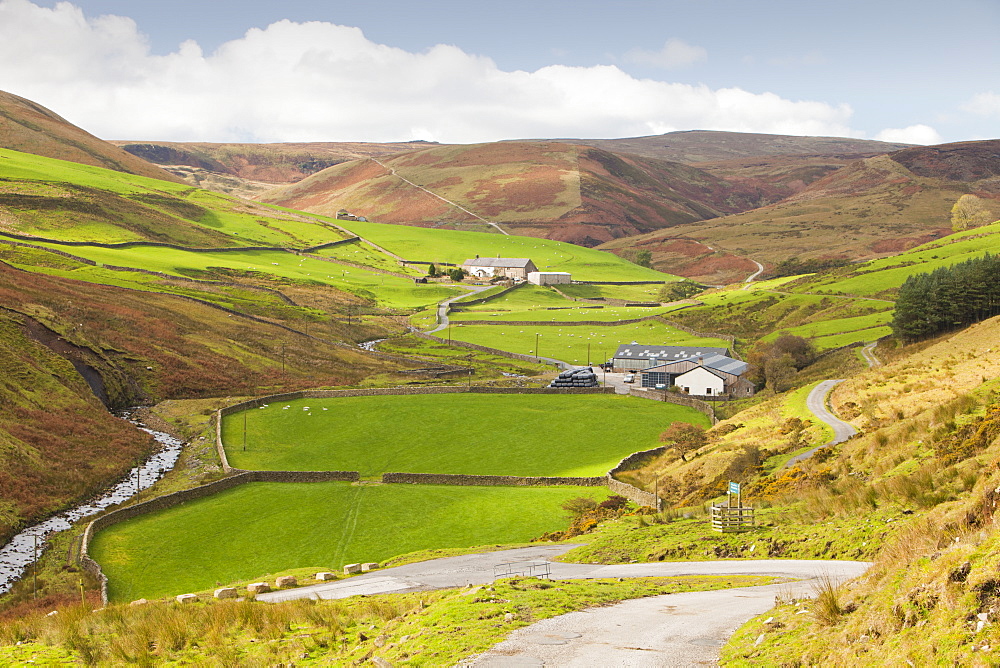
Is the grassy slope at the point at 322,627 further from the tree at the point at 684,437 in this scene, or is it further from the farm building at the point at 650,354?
the farm building at the point at 650,354

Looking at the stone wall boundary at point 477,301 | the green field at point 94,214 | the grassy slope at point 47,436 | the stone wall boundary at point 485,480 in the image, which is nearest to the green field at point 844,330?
the stone wall boundary at point 485,480

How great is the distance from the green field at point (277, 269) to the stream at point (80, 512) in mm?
81462

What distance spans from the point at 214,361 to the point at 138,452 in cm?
2934

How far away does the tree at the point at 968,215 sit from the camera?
184625 mm

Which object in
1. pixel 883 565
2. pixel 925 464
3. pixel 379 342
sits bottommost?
pixel 379 342

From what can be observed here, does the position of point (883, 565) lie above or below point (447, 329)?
above

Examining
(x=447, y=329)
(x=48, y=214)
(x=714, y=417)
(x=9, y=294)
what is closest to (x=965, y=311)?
(x=714, y=417)

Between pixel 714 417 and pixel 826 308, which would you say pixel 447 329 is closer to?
pixel 826 308

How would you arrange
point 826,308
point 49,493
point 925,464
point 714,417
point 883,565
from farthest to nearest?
point 826,308, point 714,417, point 49,493, point 925,464, point 883,565

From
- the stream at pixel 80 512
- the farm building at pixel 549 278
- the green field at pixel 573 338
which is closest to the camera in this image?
the stream at pixel 80 512

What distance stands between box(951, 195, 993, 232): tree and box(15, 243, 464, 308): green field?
383ft

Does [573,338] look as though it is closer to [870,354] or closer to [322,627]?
[870,354]

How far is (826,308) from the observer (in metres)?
116

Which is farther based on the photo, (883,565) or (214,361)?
(214,361)
